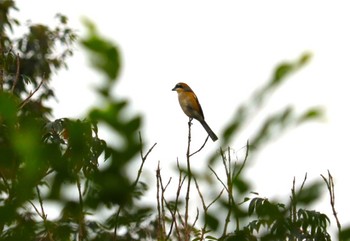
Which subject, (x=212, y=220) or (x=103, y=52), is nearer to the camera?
(x=103, y=52)

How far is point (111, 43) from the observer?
624mm

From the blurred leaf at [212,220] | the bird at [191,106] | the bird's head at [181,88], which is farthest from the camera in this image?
the bird's head at [181,88]

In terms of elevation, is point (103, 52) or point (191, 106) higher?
point (191, 106)

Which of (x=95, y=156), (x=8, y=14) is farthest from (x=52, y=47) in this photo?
(x=95, y=156)

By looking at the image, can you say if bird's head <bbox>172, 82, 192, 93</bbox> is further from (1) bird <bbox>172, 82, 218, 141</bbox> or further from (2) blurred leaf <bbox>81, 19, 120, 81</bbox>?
(2) blurred leaf <bbox>81, 19, 120, 81</bbox>

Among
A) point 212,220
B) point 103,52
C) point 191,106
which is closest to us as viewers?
point 103,52

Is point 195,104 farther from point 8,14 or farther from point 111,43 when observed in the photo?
point 111,43

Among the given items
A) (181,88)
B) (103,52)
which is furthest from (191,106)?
(103,52)

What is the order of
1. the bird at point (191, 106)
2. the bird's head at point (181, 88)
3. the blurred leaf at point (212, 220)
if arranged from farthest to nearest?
the bird's head at point (181, 88) → the bird at point (191, 106) → the blurred leaf at point (212, 220)

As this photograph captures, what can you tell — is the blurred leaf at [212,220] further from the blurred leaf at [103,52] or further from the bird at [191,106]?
A: the bird at [191,106]

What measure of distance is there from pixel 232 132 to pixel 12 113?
0.76 feet

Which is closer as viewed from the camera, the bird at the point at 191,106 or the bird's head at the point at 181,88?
the bird at the point at 191,106

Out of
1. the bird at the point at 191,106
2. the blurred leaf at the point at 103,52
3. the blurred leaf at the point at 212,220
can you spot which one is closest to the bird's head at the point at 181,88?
the bird at the point at 191,106

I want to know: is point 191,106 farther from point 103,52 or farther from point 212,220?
point 103,52
